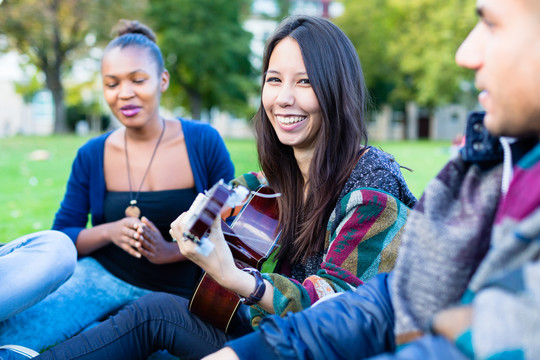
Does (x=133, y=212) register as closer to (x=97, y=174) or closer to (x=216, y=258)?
(x=97, y=174)

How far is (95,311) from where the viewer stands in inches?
122

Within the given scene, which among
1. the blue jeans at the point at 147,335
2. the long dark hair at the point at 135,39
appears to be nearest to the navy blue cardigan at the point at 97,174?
the long dark hair at the point at 135,39

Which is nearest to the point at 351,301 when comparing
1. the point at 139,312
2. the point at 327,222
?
the point at 327,222

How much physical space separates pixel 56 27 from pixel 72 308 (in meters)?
29.8

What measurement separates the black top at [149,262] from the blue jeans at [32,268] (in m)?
0.61

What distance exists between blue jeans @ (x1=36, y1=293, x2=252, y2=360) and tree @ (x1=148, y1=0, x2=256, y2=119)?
3187cm

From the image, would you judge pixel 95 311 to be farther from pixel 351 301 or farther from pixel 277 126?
pixel 351 301

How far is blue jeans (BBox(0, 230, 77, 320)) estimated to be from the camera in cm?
248

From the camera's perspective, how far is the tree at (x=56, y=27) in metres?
28.2

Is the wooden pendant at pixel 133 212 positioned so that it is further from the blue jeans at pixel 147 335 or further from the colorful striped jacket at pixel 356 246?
the colorful striped jacket at pixel 356 246

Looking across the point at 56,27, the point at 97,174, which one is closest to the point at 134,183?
the point at 97,174

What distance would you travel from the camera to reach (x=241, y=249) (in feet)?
8.79

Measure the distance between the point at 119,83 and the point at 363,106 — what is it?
173 centimetres

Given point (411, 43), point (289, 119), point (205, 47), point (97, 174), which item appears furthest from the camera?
point (411, 43)
